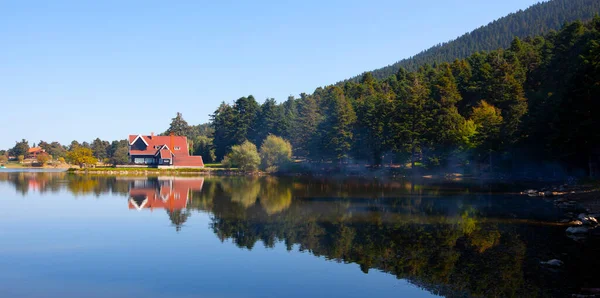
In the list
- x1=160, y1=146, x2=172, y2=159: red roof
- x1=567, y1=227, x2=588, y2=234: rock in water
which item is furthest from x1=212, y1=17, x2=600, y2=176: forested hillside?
x1=160, y1=146, x2=172, y2=159: red roof

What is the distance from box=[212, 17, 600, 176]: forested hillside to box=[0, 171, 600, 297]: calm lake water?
480 inches

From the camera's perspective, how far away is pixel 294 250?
2370 centimetres

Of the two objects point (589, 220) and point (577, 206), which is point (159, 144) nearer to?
point (577, 206)

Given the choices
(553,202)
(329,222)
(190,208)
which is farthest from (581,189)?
(190,208)

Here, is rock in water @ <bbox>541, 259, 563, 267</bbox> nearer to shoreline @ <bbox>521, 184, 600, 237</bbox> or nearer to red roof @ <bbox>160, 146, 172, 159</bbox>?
shoreline @ <bbox>521, 184, 600, 237</bbox>

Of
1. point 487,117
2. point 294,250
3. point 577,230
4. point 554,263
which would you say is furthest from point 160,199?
point 487,117

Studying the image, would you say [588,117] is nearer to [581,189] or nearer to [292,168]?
[581,189]

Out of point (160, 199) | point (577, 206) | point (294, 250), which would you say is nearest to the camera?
point (294, 250)

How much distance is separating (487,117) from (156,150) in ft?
255

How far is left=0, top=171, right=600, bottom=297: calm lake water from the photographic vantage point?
17.3 m

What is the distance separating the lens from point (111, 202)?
148 feet

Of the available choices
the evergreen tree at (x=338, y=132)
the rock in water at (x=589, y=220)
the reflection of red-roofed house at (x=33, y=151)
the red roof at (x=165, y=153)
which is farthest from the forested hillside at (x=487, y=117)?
the reflection of red-roofed house at (x=33, y=151)

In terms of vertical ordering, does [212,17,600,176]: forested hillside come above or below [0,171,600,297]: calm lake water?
above

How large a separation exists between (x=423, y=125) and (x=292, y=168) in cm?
3228
